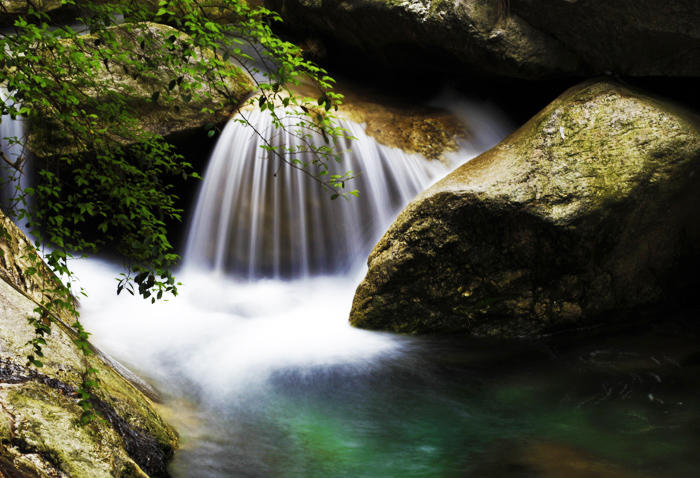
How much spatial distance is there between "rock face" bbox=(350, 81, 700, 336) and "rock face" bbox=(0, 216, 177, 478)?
3360mm

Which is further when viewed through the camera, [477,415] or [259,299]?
[259,299]

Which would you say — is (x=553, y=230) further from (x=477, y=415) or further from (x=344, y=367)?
(x=344, y=367)

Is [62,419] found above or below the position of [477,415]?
above

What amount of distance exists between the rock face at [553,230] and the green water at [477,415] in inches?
16.6

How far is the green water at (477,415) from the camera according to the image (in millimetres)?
3867

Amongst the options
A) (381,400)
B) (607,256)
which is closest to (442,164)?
(607,256)

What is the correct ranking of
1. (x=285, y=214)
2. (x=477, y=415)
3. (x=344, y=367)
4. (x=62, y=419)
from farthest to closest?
(x=285, y=214) < (x=344, y=367) < (x=477, y=415) < (x=62, y=419)

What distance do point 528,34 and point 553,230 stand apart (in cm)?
293

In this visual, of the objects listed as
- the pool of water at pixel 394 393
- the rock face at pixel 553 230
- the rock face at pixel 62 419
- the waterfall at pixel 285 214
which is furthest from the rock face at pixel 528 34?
the rock face at pixel 62 419

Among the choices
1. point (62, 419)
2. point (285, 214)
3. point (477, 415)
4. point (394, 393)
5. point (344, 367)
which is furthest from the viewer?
point (285, 214)

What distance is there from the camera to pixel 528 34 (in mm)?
7188

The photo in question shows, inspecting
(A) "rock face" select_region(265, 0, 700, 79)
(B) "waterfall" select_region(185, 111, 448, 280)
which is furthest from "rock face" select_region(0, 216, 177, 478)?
(A) "rock face" select_region(265, 0, 700, 79)

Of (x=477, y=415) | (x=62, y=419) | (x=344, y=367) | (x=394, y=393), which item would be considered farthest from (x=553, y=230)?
(x=62, y=419)

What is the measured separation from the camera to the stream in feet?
13.2
